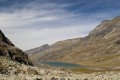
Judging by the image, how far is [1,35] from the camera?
237ft

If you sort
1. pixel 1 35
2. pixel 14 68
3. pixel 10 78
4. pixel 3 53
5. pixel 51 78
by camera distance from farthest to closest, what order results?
pixel 1 35, pixel 3 53, pixel 14 68, pixel 51 78, pixel 10 78

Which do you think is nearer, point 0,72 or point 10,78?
point 10,78

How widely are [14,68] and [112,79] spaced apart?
638 inches

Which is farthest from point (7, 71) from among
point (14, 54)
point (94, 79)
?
point (14, 54)

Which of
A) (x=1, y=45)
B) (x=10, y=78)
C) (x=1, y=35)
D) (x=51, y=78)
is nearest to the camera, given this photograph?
(x=10, y=78)

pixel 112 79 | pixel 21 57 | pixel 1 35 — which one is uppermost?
pixel 1 35

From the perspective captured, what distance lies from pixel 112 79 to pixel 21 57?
32164 millimetres

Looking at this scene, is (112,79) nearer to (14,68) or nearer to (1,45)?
(14,68)

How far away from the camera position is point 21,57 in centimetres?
6712

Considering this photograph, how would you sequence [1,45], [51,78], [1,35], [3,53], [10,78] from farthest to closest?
[1,35], [1,45], [3,53], [51,78], [10,78]

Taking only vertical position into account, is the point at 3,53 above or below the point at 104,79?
above

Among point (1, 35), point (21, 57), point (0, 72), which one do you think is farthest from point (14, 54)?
point (0, 72)

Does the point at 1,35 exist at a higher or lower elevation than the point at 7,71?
higher

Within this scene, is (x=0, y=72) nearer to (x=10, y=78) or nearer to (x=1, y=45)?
(x=10, y=78)
